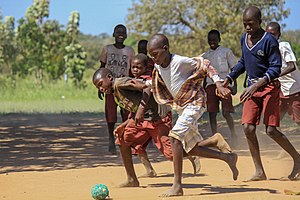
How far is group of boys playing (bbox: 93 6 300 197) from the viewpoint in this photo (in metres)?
6.71

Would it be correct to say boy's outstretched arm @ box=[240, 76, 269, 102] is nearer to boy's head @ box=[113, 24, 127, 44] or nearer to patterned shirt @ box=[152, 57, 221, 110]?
patterned shirt @ box=[152, 57, 221, 110]

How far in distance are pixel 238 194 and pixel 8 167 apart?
3.95 m

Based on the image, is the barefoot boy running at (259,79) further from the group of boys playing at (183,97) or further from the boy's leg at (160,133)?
the boy's leg at (160,133)

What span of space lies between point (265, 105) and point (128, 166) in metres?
1.59

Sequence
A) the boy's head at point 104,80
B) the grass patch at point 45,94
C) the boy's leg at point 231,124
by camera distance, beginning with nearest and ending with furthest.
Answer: the boy's head at point 104,80, the boy's leg at point 231,124, the grass patch at point 45,94

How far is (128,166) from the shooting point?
742cm

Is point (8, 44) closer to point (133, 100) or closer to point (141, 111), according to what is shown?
point (133, 100)

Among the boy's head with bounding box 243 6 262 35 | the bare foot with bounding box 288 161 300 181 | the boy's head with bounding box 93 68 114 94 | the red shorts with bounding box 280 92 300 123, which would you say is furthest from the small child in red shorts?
the red shorts with bounding box 280 92 300 123

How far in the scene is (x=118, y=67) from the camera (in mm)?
10539

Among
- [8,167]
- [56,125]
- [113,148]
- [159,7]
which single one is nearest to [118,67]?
[113,148]

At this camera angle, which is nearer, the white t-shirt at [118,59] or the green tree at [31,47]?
the white t-shirt at [118,59]

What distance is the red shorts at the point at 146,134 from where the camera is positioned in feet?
23.4

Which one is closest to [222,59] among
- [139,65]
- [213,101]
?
[213,101]

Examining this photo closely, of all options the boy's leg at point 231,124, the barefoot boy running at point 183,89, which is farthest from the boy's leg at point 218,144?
the boy's leg at point 231,124
